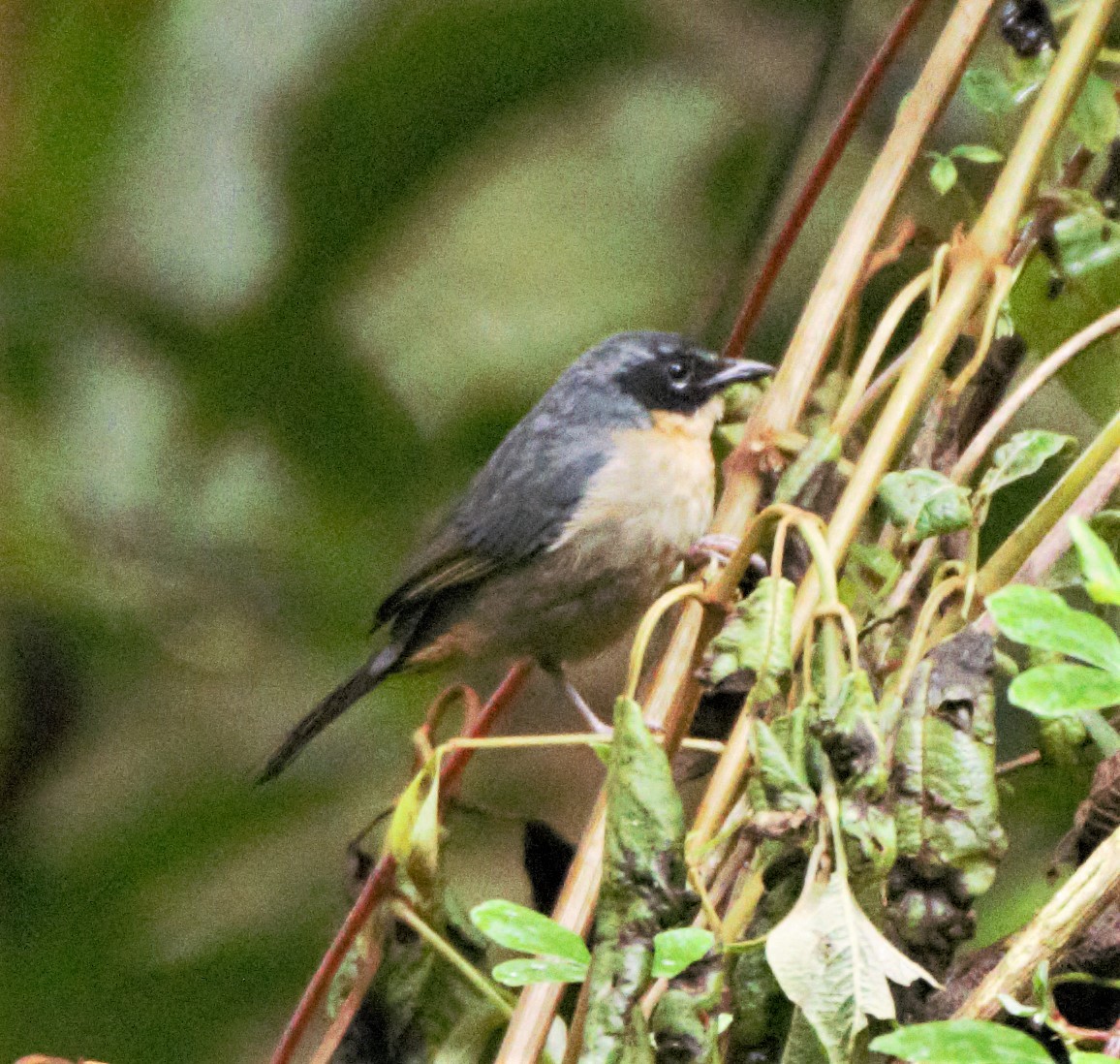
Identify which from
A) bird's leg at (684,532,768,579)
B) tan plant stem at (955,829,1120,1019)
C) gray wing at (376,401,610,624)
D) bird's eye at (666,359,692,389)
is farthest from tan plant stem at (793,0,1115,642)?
gray wing at (376,401,610,624)

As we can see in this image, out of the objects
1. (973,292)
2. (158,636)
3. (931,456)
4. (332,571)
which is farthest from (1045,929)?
(158,636)

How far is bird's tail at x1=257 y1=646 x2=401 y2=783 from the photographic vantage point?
3.33 m

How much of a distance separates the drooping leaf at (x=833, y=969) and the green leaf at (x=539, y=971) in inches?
6.4

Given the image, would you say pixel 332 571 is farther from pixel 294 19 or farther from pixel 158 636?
pixel 294 19

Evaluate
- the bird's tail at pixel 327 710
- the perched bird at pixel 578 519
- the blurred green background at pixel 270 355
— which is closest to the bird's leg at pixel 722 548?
the perched bird at pixel 578 519

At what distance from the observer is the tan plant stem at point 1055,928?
53.0 inches

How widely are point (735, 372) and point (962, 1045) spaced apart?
6.63 feet

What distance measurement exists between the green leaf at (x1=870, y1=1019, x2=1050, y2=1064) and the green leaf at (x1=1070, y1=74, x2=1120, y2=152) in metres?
1.26

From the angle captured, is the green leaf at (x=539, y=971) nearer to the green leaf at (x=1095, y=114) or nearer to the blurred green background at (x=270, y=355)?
the green leaf at (x=1095, y=114)

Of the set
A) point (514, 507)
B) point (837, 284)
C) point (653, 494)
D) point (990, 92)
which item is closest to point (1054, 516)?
point (837, 284)

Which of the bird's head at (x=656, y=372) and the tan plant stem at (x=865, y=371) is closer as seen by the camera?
the tan plant stem at (x=865, y=371)

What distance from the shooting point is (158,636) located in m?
4.23

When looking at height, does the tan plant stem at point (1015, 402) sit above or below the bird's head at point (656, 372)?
above

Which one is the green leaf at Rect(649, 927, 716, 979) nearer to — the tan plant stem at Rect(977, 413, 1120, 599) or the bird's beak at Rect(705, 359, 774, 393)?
the tan plant stem at Rect(977, 413, 1120, 599)
